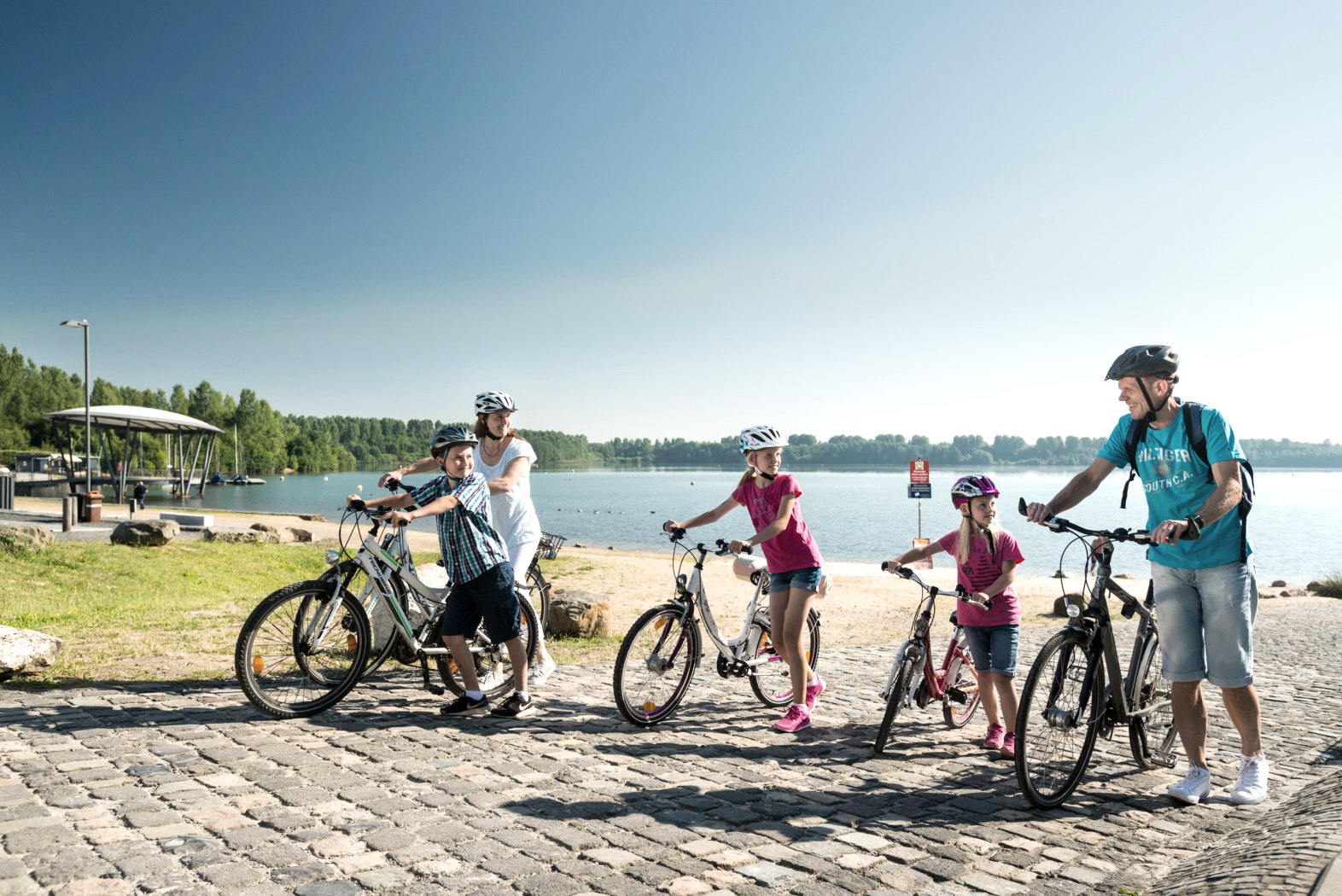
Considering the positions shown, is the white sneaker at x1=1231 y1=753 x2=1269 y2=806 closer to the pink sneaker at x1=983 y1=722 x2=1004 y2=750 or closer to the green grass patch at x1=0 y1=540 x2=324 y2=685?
the pink sneaker at x1=983 y1=722 x2=1004 y2=750

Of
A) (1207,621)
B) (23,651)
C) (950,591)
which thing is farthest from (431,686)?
(1207,621)

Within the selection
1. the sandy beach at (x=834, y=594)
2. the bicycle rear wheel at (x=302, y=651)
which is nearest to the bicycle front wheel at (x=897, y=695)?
the bicycle rear wheel at (x=302, y=651)

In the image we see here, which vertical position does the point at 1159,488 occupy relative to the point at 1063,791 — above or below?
above

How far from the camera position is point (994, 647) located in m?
5.57

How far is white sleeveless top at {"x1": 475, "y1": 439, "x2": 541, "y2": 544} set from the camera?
6.93 metres

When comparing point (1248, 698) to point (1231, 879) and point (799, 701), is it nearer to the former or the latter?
point (1231, 879)

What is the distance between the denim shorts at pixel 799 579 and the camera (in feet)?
20.1

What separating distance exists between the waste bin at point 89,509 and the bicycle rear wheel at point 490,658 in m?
27.1

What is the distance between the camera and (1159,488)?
4711mm

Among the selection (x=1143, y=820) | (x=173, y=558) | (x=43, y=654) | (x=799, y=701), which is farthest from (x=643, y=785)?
(x=173, y=558)

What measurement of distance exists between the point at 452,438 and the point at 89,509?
2754cm

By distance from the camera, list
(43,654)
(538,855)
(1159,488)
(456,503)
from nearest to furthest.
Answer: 1. (538,855)
2. (1159,488)
3. (456,503)
4. (43,654)

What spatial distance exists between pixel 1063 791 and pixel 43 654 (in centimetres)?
750

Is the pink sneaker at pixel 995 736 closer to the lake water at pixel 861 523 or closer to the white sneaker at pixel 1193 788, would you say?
the white sneaker at pixel 1193 788
